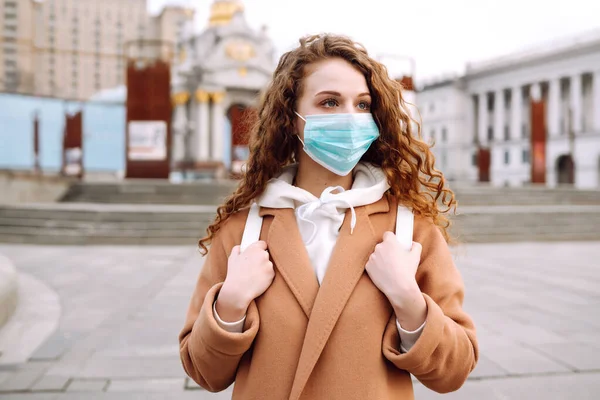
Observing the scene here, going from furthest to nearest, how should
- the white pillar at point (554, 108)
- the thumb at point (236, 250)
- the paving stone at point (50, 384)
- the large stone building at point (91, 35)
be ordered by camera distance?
the large stone building at point (91, 35) → the white pillar at point (554, 108) → the paving stone at point (50, 384) → the thumb at point (236, 250)

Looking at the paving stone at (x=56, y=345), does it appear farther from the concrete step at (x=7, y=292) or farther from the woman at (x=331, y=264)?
the woman at (x=331, y=264)

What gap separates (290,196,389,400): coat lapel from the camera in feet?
4.81

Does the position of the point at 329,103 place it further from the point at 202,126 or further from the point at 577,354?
the point at 202,126

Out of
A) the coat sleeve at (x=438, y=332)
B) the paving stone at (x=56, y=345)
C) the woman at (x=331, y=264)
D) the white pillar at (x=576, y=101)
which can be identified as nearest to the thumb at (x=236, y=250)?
the woman at (x=331, y=264)

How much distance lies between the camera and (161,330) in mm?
4867

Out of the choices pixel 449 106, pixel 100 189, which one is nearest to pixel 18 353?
pixel 100 189

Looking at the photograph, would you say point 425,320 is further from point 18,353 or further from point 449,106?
point 449,106

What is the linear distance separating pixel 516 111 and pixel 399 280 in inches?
2589

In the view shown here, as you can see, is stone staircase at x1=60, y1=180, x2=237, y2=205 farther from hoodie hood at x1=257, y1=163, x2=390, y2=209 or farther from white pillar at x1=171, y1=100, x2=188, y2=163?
white pillar at x1=171, y1=100, x2=188, y2=163

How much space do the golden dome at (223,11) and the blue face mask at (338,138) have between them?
150 ft

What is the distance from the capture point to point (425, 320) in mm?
1486

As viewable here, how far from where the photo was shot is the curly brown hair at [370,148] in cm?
168

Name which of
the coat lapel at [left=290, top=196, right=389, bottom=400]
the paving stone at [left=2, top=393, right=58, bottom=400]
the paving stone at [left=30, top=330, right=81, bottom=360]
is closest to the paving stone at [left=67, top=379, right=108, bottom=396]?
the paving stone at [left=2, top=393, right=58, bottom=400]

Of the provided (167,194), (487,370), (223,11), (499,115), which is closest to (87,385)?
(487,370)
